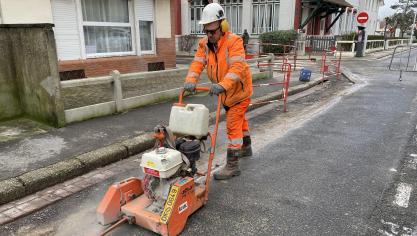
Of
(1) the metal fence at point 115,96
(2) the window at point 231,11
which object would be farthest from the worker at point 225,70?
(2) the window at point 231,11

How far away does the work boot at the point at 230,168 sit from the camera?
4.22 m

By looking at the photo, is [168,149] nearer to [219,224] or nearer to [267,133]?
[219,224]

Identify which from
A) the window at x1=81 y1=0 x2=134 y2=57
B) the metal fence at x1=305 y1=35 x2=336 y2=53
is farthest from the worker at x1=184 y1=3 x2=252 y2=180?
the metal fence at x1=305 y1=35 x2=336 y2=53

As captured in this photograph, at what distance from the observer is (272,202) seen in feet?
12.0

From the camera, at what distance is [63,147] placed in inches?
194

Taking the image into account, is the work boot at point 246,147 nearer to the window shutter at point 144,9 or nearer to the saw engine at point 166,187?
the saw engine at point 166,187

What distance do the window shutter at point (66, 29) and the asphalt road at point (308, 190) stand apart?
18.8 feet

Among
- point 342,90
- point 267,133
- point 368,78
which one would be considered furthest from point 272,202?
point 368,78

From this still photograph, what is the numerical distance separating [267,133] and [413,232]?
329 centimetres

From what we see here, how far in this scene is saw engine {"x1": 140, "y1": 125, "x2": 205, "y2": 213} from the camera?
297cm

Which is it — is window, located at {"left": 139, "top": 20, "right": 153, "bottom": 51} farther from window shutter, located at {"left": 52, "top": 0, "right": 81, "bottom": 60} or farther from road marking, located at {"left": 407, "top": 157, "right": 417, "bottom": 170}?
road marking, located at {"left": 407, "top": 157, "right": 417, "bottom": 170}

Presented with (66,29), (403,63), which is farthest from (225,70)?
(403,63)

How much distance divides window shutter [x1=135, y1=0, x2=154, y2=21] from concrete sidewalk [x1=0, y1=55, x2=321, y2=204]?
17.7ft

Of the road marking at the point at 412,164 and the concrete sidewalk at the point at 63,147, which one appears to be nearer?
the concrete sidewalk at the point at 63,147
